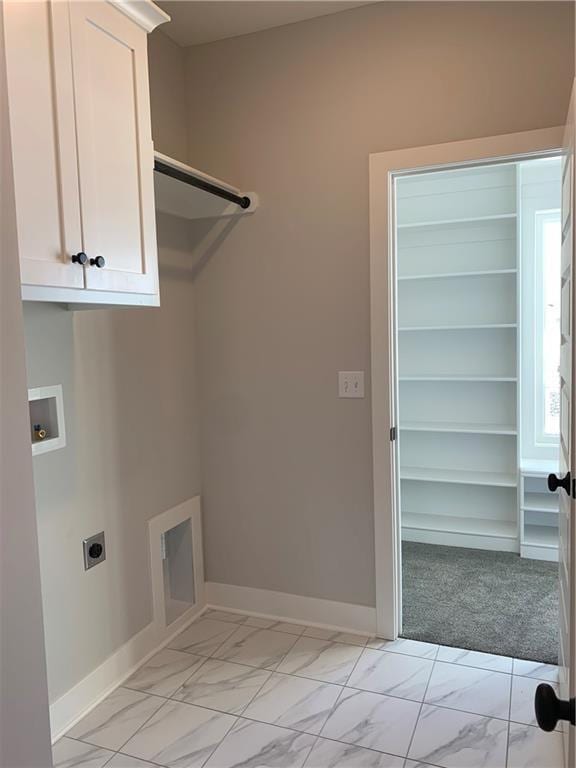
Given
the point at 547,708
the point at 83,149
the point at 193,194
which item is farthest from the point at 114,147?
the point at 547,708

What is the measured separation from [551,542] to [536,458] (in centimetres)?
53

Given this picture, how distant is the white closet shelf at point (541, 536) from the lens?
11.2ft

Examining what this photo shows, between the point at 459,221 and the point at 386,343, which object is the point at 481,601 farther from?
the point at 459,221

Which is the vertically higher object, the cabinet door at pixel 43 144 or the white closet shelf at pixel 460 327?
the cabinet door at pixel 43 144

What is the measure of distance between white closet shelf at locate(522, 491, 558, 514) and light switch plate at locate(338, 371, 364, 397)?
5.32 ft

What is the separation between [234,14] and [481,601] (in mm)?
2934

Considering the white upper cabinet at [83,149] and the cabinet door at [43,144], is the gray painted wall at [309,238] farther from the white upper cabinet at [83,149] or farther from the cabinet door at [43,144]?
the cabinet door at [43,144]

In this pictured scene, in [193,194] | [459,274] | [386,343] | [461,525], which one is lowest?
[461,525]

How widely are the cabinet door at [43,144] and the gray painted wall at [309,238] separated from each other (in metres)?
1.18

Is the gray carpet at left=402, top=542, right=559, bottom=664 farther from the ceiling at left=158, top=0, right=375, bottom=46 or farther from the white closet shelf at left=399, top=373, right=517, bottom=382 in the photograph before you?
the ceiling at left=158, top=0, right=375, bottom=46

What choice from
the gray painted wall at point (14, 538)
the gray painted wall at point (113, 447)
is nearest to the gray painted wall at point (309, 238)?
the gray painted wall at point (113, 447)

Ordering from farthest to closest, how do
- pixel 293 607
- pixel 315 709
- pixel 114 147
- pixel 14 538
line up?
pixel 293 607
pixel 315 709
pixel 114 147
pixel 14 538

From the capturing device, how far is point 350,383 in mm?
2523

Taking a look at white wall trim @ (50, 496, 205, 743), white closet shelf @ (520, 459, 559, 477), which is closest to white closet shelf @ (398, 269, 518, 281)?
white closet shelf @ (520, 459, 559, 477)
